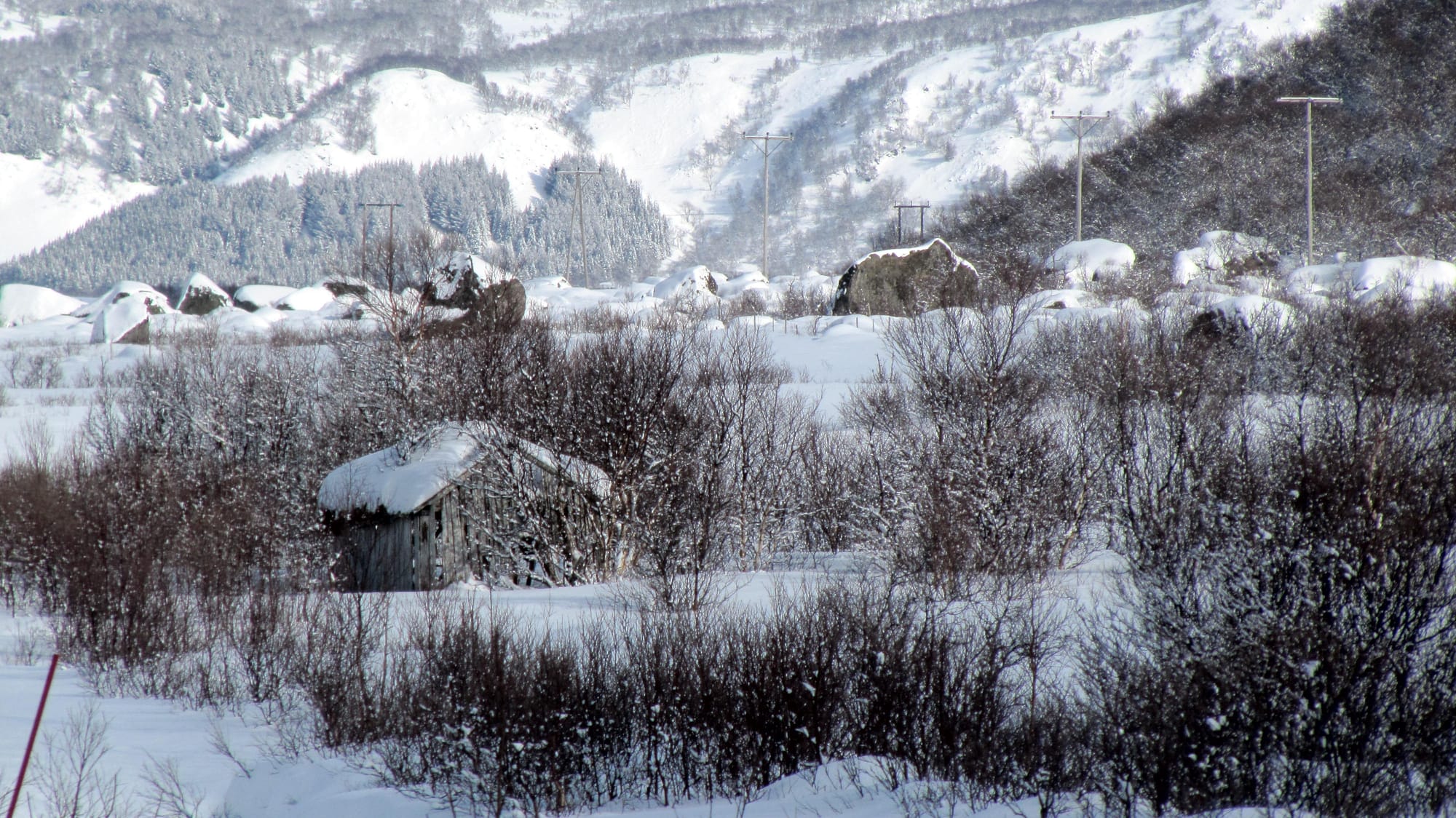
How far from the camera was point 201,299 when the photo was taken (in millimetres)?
59000

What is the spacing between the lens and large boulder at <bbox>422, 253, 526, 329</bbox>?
23.1 m

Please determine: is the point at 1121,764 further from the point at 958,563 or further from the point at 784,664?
the point at 958,563

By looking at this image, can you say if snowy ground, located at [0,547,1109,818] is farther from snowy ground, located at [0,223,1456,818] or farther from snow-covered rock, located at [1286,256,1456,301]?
snow-covered rock, located at [1286,256,1456,301]

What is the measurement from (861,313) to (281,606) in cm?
3085

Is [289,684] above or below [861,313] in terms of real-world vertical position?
below

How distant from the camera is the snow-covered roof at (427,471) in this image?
15523 millimetres

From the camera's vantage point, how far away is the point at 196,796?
7875mm

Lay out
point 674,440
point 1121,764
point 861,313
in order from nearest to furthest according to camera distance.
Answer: point 1121,764 → point 674,440 → point 861,313

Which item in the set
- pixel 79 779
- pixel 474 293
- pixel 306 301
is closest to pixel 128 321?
pixel 306 301

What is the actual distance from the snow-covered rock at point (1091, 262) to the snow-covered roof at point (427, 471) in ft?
97.7

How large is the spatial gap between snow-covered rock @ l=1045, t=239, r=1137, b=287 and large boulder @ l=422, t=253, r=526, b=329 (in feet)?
76.5

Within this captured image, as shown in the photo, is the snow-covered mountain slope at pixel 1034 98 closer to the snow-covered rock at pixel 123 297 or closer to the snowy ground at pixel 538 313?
the snowy ground at pixel 538 313

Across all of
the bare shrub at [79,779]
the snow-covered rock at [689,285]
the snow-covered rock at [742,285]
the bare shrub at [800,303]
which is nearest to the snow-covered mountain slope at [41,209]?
the snow-covered rock at [689,285]

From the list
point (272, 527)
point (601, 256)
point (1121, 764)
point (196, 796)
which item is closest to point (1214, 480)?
point (1121, 764)
